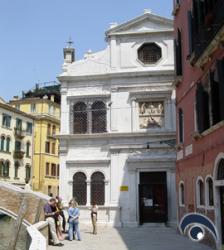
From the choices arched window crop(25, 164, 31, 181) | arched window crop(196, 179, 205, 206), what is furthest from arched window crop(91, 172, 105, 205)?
arched window crop(25, 164, 31, 181)

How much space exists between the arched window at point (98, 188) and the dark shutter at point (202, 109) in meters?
9.76

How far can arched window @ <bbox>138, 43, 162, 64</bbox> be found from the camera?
2431cm

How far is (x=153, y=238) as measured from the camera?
17.0 metres

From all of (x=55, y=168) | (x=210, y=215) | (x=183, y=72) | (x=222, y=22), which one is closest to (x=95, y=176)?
(x=183, y=72)

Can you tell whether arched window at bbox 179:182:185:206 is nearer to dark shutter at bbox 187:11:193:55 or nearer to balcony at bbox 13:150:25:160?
dark shutter at bbox 187:11:193:55

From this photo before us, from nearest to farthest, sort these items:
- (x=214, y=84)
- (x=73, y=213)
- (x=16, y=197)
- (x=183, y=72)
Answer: (x=214, y=84) < (x=73, y=213) < (x=183, y=72) < (x=16, y=197)

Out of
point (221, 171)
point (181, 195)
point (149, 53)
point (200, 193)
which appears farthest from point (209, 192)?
point (149, 53)

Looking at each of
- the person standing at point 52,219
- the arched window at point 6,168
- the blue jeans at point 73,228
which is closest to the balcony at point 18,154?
the arched window at point 6,168

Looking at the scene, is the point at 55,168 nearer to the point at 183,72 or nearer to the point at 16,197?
the point at 16,197

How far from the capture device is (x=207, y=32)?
1359 centimetres

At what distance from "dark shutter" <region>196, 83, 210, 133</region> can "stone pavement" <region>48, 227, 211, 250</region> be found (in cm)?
406

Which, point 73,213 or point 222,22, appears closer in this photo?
point 222,22

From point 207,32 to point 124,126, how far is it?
10.7m

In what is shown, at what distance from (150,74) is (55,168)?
1309 inches
